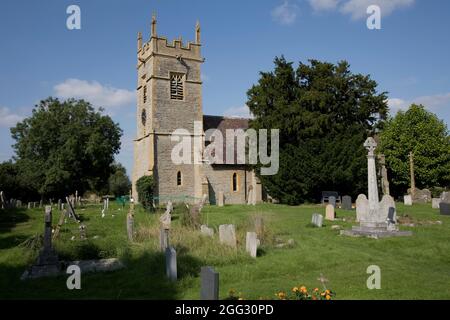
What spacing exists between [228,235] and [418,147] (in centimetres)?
2958

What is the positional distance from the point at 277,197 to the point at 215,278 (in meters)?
24.8

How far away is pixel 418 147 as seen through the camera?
35469 millimetres

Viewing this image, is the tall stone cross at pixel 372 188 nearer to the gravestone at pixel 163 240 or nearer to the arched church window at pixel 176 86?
the gravestone at pixel 163 240

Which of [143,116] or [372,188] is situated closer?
[372,188]

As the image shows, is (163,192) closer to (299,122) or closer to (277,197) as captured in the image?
(277,197)

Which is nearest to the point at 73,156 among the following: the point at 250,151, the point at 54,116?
the point at 54,116

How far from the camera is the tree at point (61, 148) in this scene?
39875 millimetres

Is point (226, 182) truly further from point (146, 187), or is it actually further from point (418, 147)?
point (418, 147)

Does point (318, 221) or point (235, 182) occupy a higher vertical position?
point (235, 182)

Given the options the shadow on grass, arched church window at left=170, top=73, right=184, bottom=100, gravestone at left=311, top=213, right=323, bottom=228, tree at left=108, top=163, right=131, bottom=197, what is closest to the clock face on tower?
arched church window at left=170, top=73, right=184, bottom=100

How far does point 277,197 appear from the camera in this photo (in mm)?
30531

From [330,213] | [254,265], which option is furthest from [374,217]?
[254,265]

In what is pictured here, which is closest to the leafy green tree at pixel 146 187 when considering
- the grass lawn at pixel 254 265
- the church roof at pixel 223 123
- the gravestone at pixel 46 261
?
the church roof at pixel 223 123

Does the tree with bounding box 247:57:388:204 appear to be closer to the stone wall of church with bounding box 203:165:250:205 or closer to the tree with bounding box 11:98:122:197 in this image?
the stone wall of church with bounding box 203:165:250:205
